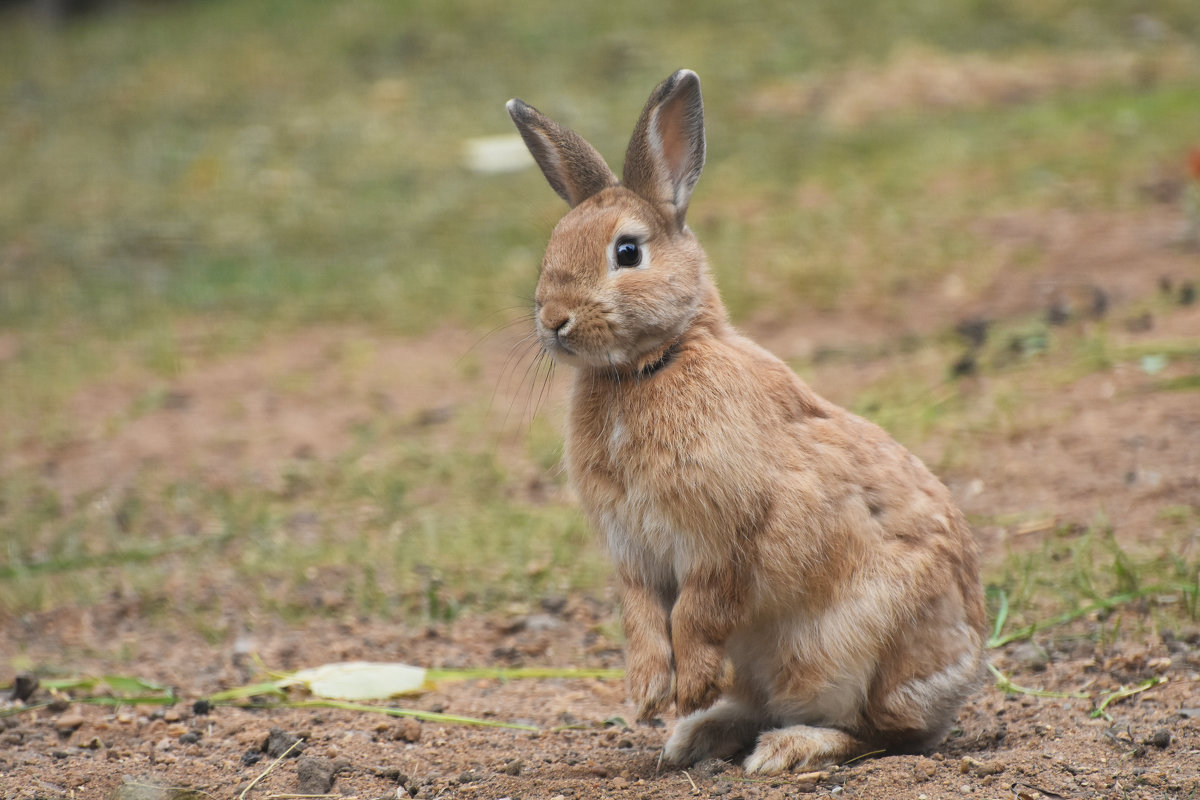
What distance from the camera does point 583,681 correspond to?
422cm

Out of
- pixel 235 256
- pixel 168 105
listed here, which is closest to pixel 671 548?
pixel 235 256

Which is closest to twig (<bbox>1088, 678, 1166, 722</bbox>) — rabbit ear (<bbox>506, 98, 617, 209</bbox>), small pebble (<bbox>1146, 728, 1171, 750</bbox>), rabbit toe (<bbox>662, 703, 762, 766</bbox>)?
small pebble (<bbox>1146, 728, 1171, 750</bbox>)

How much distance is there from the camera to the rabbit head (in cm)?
303

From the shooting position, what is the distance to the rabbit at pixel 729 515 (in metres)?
3.03

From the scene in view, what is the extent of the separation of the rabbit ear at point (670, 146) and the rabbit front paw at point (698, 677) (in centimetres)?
104

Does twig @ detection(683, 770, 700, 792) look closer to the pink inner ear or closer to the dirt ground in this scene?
the dirt ground

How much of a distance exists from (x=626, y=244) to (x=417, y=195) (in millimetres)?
7965

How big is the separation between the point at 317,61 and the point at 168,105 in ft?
5.16

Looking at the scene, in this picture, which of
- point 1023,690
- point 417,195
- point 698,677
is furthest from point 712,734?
point 417,195

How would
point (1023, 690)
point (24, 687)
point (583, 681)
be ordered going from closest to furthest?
point (1023, 690), point (24, 687), point (583, 681)

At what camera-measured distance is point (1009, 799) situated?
9.46ft

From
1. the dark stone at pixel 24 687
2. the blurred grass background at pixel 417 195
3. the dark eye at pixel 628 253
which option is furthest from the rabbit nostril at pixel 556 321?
the dark stone at pixel 24 687

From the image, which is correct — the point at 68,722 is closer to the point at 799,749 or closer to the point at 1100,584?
the point at 799,749

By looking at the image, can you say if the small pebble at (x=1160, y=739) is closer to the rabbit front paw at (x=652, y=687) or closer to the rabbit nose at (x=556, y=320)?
the rabbit front paw at (x=652, y=687)
